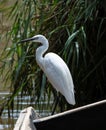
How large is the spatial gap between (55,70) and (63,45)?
0.22m

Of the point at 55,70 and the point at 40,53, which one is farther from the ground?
the point at 40,53

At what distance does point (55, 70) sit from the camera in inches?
184

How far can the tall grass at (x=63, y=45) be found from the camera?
4.48 m

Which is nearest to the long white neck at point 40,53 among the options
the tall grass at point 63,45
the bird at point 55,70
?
the bird at point 55,70

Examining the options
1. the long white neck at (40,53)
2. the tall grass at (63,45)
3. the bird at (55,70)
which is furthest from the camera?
the long white neck at (40,53)

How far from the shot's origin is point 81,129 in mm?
1920

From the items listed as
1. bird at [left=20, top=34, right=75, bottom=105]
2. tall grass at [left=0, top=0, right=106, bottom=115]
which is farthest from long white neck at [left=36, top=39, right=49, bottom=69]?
tall grass at [left=0, top=0, right=106, bottom=115]

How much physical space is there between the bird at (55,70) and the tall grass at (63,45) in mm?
94

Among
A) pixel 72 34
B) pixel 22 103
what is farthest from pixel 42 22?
pixel 22 103

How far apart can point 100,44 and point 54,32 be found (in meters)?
0.39

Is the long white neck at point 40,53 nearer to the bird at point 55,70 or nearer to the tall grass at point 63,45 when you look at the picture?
the bird at point 55,70

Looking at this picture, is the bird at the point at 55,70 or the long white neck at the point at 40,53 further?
the long white neck at the point at 40,53

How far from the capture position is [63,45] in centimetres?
470

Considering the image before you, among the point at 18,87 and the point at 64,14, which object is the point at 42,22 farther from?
the point at 18,87
